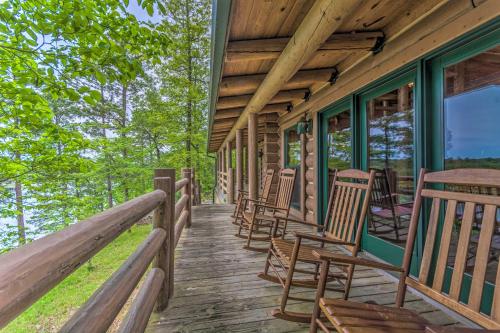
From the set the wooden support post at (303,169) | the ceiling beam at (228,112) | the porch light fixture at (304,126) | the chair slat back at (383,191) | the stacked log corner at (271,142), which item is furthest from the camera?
the stacked log corner at (271,142)

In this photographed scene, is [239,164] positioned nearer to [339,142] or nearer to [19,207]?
[339,142]

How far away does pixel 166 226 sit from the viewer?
1914mm

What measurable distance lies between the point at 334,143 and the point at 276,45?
70.3 inches

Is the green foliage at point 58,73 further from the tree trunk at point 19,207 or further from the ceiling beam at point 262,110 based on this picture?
the ceiling beam at point 262,110

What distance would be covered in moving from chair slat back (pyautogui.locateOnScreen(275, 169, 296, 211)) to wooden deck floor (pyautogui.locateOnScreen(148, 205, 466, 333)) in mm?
725

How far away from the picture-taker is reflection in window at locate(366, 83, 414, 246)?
2420 millimetres

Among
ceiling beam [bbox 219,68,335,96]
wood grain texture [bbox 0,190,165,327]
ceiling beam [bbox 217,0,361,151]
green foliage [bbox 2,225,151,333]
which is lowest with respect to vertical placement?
green foliage [bbox 2,225,151,333]

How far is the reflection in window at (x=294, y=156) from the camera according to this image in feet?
16.7

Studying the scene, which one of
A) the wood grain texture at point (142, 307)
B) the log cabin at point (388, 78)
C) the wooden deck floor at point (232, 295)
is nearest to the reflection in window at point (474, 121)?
the log cabin at point (388, 78)

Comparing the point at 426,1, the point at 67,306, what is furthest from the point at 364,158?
the point at 67,306

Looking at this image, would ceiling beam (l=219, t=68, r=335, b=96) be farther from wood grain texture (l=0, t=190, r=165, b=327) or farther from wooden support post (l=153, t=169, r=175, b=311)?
wood grain texture (l=0, t=190, r=165, b=327)

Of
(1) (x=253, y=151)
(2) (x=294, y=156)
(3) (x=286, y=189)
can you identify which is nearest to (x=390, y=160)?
(3) (x=286, y=189)

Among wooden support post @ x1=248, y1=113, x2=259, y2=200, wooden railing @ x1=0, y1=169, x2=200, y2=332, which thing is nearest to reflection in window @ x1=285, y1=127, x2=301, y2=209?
wooden support post @ x1=248, y1=113, x2=259, y2=200

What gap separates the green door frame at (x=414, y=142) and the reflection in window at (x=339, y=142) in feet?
0.95
